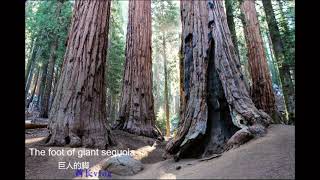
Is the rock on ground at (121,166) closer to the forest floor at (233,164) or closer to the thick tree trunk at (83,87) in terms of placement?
the forest floor at (233,164)

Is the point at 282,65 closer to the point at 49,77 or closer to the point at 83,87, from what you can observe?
the point at 83,87

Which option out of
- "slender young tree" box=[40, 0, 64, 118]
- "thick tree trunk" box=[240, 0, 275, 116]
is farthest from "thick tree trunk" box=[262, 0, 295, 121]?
"slender young tree" box=[40, 0, 64, 118]

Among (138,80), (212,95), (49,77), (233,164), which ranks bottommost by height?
(233,164)

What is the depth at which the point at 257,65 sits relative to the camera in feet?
30.5

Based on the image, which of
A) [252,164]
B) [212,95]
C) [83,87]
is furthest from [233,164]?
[83,87]

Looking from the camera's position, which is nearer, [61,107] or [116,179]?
[116,179]

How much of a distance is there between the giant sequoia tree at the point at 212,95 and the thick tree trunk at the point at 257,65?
443 centimetres

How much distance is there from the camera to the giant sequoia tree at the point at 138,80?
8.10 meters

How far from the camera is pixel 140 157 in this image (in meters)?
5.12

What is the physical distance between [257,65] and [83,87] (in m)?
6.40

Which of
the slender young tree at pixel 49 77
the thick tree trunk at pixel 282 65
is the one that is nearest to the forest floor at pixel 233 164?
the thick tree trunk at pixel 282 65
